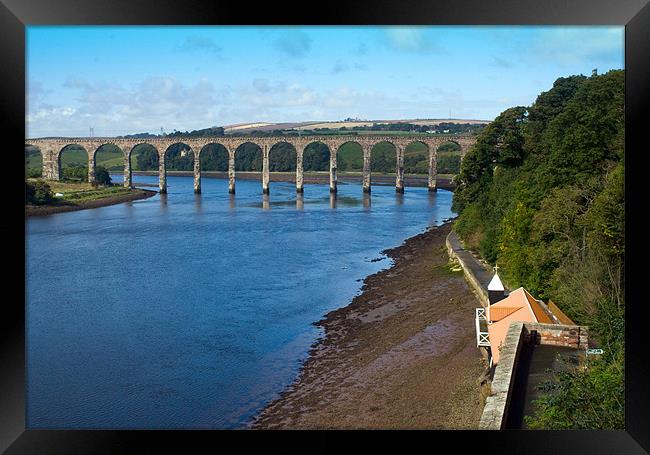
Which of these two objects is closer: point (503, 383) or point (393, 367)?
point (503, 383)

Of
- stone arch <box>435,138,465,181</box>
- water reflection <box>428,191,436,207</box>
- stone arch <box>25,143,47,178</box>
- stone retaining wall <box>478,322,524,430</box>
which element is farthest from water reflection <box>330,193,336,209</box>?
stone retaining wall <box>478,322,524,430</box>

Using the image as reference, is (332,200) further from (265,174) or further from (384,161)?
(384,161)

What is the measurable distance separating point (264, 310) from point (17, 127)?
35.3ft

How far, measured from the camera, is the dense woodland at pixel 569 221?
6.24 meters

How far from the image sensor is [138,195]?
143 ft

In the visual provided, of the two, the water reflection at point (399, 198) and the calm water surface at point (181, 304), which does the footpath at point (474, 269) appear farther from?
the water reflection at point (399, 198)

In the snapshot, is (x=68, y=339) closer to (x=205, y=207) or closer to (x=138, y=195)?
(x=205, y=207)

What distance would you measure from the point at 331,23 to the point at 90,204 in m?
34.9

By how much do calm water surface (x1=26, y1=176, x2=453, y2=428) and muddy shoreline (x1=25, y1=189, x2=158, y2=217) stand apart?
1.45 m

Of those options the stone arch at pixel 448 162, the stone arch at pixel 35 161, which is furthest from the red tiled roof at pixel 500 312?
the stone arch at pixel 448 162

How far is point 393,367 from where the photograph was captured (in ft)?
37.9

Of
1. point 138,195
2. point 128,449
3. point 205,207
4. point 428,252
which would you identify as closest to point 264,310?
point 428,252

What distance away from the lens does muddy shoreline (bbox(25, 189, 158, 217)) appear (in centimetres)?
3341

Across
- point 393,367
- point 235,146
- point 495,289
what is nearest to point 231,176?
point 235,146
